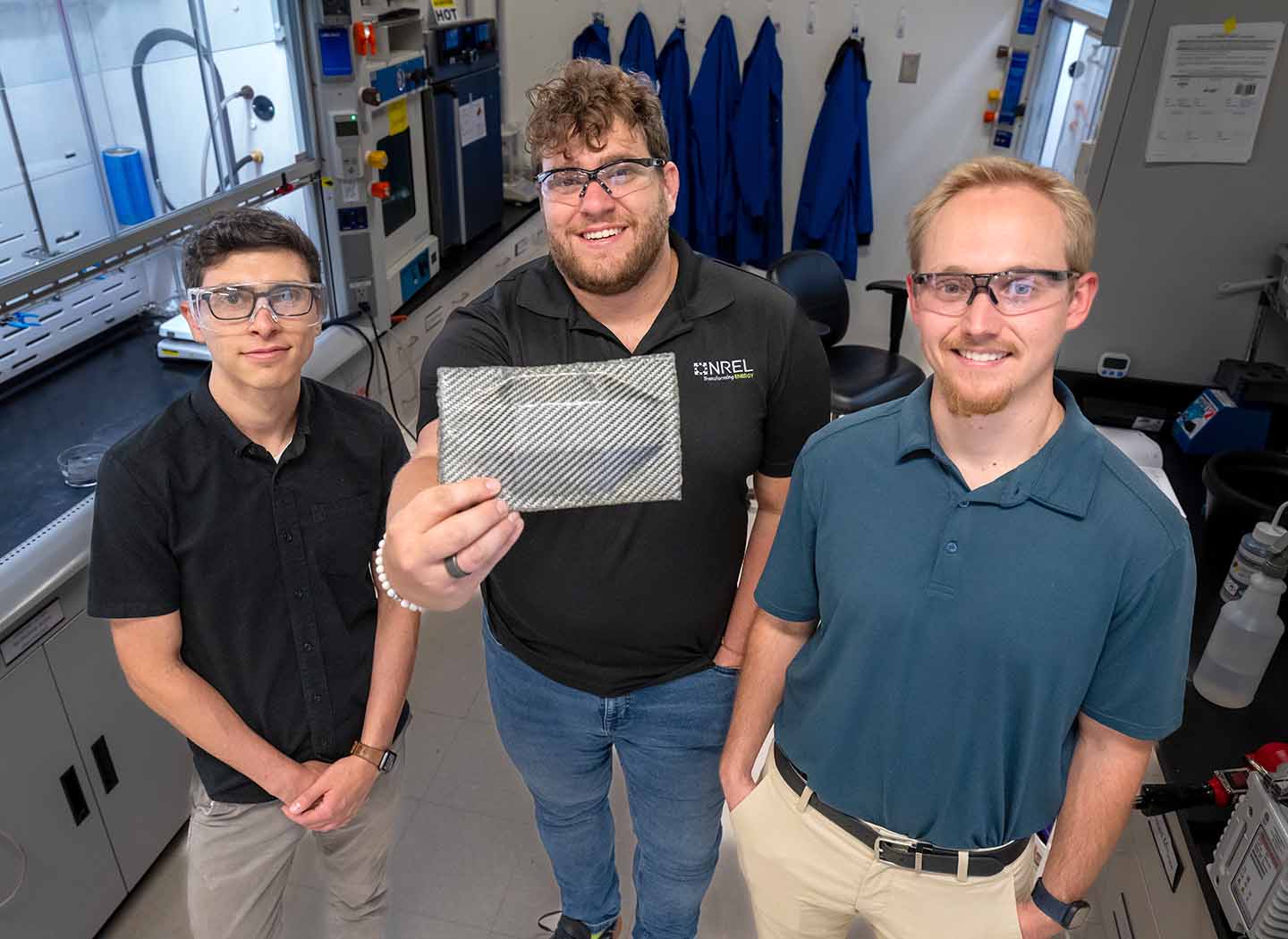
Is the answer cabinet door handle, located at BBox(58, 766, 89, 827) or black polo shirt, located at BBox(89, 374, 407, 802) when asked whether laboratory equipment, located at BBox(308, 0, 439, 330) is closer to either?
black polo shirt, located at BBox(89, 374, 407, 802)

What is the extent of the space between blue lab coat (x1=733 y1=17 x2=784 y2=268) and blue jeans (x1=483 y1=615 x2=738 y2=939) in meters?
3.18

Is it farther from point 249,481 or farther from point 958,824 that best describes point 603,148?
point 958,824

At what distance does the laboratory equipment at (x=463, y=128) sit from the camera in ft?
10.2

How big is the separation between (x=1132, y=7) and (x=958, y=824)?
6.40 ft

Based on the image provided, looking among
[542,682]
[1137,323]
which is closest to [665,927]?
[542,682]

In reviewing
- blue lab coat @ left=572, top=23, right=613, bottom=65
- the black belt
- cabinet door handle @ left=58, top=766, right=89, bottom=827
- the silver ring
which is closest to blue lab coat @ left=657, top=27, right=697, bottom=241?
blue lab coat @ left=572, top=23, right=613, bottom=65

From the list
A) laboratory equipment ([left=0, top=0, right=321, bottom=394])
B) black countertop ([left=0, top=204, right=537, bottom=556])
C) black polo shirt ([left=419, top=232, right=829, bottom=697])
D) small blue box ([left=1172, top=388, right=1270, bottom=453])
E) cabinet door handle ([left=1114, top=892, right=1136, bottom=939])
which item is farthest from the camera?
small blue box ([left=1172, top=388, right=1270, bottom=453])

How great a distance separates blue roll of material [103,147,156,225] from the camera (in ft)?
6.84

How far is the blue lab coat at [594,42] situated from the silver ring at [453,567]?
3.90m

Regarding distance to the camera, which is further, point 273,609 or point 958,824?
point 273,609

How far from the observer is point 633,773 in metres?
1.53

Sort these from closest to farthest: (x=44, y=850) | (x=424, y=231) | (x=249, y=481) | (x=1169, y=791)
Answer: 1. (x=249, y=481)
2. (x=1169, y=791)
3. (x=44, y=850)
4. (x=424, y=231)

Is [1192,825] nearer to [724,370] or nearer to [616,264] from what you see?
[724,370]

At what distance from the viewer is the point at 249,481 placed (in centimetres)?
127
